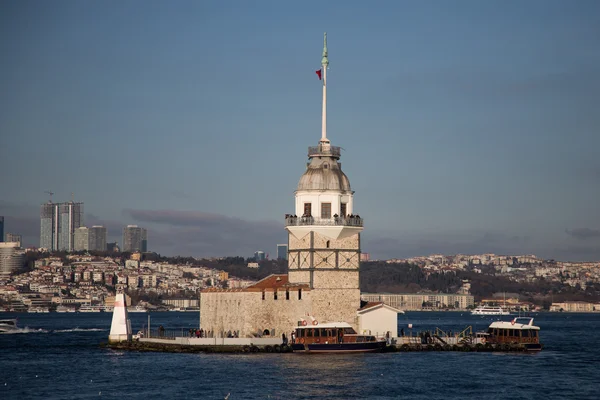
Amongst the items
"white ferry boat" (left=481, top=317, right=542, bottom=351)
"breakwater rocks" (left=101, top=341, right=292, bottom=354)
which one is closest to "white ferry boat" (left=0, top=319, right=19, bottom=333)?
"breakwater rocks" (left=101, top=341, right=292, bottom=354)

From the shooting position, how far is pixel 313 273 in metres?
59.4

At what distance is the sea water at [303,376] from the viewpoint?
4469cm

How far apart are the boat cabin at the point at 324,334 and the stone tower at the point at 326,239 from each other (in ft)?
6.19

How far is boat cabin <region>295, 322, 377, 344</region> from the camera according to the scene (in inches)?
2234

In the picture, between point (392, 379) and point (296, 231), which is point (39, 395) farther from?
point (296, 231)

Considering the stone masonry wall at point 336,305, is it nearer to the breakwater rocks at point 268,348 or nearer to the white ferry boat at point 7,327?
the breakwater rocks at point 268,348

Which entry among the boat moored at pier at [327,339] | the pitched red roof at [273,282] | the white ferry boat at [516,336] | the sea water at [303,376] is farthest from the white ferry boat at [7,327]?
the white ferry boat at [516,336]

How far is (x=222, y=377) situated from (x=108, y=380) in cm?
525

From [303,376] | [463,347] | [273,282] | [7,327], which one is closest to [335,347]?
[273,282]

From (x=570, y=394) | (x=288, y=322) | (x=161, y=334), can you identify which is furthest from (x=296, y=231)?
(x=570, y=394)

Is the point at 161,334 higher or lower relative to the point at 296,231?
lower

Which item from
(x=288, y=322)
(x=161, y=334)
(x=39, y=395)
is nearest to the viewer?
(x=39, y=395)

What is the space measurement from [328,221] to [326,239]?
39.3 inches

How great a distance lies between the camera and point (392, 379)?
158ft
